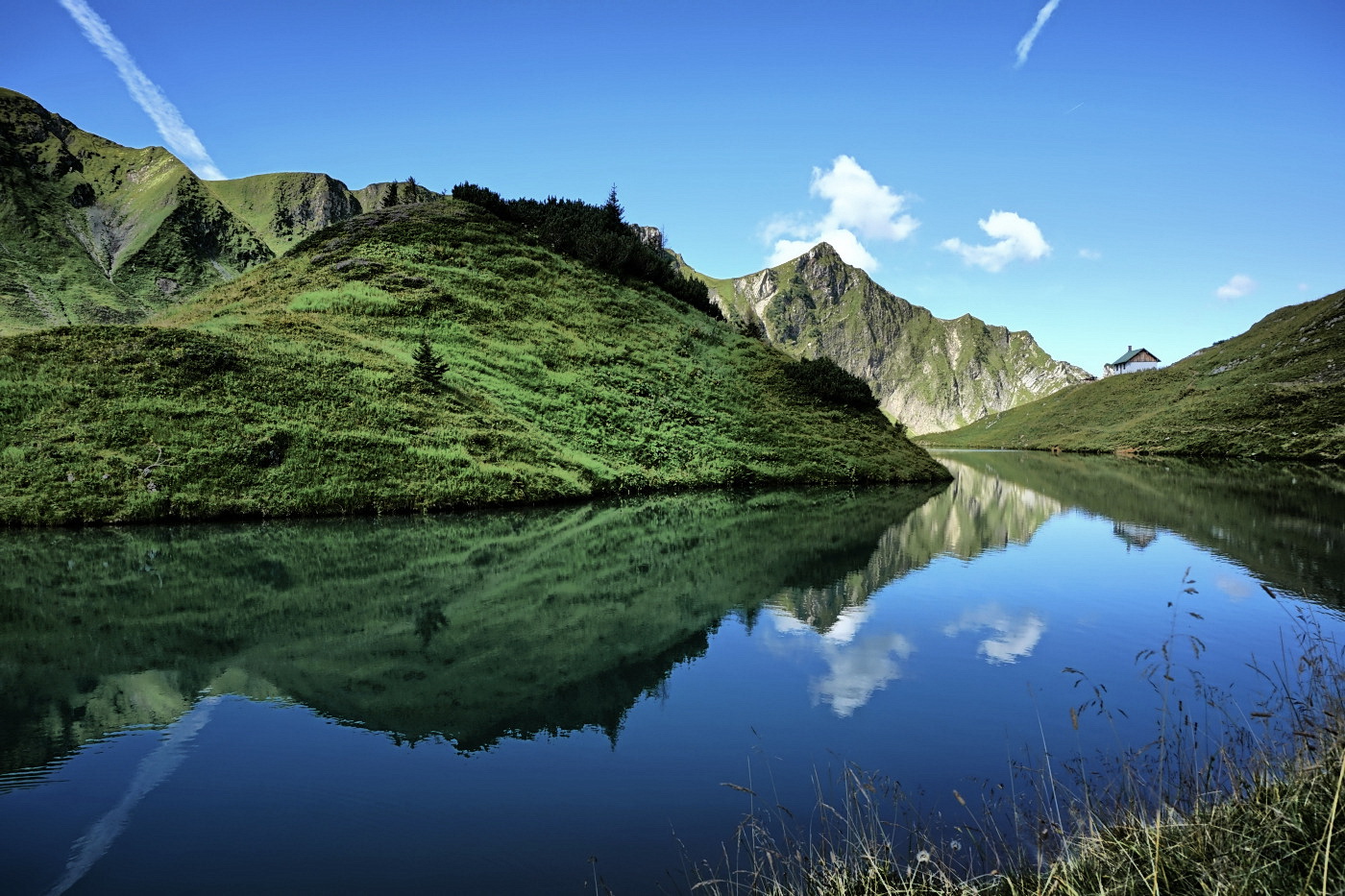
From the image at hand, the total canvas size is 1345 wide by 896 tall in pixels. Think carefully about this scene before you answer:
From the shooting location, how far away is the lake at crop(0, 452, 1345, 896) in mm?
7855

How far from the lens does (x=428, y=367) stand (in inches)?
1891

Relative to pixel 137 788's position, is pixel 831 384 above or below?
above

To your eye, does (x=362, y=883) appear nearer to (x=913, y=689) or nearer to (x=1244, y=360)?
(x=913, y=689)

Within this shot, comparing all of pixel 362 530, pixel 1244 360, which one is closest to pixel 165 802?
pixel 362 530

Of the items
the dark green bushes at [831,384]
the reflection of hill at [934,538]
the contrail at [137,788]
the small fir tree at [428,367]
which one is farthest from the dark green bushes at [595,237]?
the contrail at [137,788]

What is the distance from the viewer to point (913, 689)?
41.8 ft

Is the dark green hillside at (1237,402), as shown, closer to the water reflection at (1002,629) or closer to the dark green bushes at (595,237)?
the dark green bushes at (595,237)

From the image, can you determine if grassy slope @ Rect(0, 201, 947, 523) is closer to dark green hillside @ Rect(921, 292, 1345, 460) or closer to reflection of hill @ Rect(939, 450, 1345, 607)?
reflection of hill @ Rect(939, 450, 1345, 607)

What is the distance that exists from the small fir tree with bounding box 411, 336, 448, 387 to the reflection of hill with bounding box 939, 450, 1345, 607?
141 feet

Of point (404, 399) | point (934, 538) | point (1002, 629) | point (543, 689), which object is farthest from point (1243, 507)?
point (404, 399)

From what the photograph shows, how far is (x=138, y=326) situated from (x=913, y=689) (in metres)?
50.0

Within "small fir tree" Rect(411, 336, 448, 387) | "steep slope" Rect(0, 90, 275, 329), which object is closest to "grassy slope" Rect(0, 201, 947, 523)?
"small fir tree" Rect(411, 336, 448, 387)

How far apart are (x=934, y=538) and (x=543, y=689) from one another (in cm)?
2428

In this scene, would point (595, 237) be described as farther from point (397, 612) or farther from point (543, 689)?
point (543, 689)
